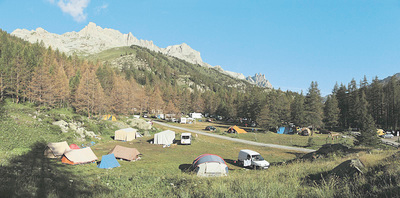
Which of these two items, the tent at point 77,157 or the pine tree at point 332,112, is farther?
the pine tree at point 332,112

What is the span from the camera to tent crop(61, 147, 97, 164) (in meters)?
19.7

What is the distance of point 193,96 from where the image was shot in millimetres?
123062

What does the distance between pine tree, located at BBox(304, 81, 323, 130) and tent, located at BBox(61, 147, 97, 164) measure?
5801 cm

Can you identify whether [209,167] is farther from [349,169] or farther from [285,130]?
[285,130]

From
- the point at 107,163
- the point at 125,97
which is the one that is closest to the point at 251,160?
the point at 107,163

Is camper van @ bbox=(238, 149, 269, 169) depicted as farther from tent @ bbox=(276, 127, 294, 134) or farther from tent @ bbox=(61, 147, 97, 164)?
tent @ bbox=(276, 127, 294, 134)

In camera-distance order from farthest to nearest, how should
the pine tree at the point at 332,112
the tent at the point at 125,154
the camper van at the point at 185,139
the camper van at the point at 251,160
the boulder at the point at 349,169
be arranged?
the pine tree at the point at 332,112 < the camper van at the point at 185,139 < the tent at the point at 125,154 < the camper van at the point at 251,160 < the boulder at the point at 349,169

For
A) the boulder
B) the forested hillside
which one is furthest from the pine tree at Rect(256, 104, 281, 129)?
the boulder

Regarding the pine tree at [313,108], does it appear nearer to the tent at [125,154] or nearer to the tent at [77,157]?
the tent at [125,154]

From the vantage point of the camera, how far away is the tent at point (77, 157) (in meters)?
19.7

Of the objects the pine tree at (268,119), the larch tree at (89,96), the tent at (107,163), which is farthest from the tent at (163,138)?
the pine tree at (268,119)

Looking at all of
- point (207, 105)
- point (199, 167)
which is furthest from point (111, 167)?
point (207, 105)

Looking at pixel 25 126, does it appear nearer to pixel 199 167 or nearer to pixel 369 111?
pixel 199 167

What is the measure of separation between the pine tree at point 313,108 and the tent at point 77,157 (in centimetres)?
5801
